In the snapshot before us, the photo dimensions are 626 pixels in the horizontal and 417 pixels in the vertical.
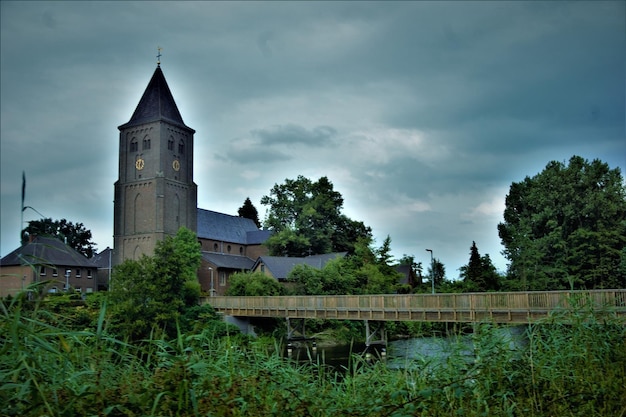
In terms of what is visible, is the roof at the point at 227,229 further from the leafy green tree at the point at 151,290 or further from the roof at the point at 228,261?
the leafy green tree at the point at 151,290

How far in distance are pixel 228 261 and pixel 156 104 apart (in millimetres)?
19820

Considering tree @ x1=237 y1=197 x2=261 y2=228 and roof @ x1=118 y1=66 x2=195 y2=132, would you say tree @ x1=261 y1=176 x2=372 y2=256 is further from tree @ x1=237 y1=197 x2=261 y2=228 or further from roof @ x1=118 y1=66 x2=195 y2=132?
tree @ x1=237 y1=197 x2=261 y2=228

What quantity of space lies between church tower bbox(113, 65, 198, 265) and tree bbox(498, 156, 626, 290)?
36.0 meters

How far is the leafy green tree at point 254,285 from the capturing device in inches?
1986

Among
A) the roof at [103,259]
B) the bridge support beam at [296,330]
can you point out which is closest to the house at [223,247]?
the roof at [103,259]

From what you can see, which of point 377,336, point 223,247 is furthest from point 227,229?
point 377,336

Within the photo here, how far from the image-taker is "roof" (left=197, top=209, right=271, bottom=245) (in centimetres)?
7412

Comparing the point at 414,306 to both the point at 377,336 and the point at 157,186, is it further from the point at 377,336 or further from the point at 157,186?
the point at 157,186

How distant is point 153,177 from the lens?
66000 mm

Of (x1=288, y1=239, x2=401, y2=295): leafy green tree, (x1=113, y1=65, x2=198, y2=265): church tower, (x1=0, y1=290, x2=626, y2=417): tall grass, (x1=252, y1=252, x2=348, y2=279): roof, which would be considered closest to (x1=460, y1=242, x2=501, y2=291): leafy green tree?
(x1=288, y1=239, x2=401, y2=295): leafy green tree

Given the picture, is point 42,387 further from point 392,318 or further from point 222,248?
point 222,248

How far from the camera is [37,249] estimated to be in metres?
4.53

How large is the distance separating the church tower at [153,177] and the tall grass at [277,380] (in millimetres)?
59664

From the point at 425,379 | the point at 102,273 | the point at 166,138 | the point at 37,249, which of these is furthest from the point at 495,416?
the point at 102,273
